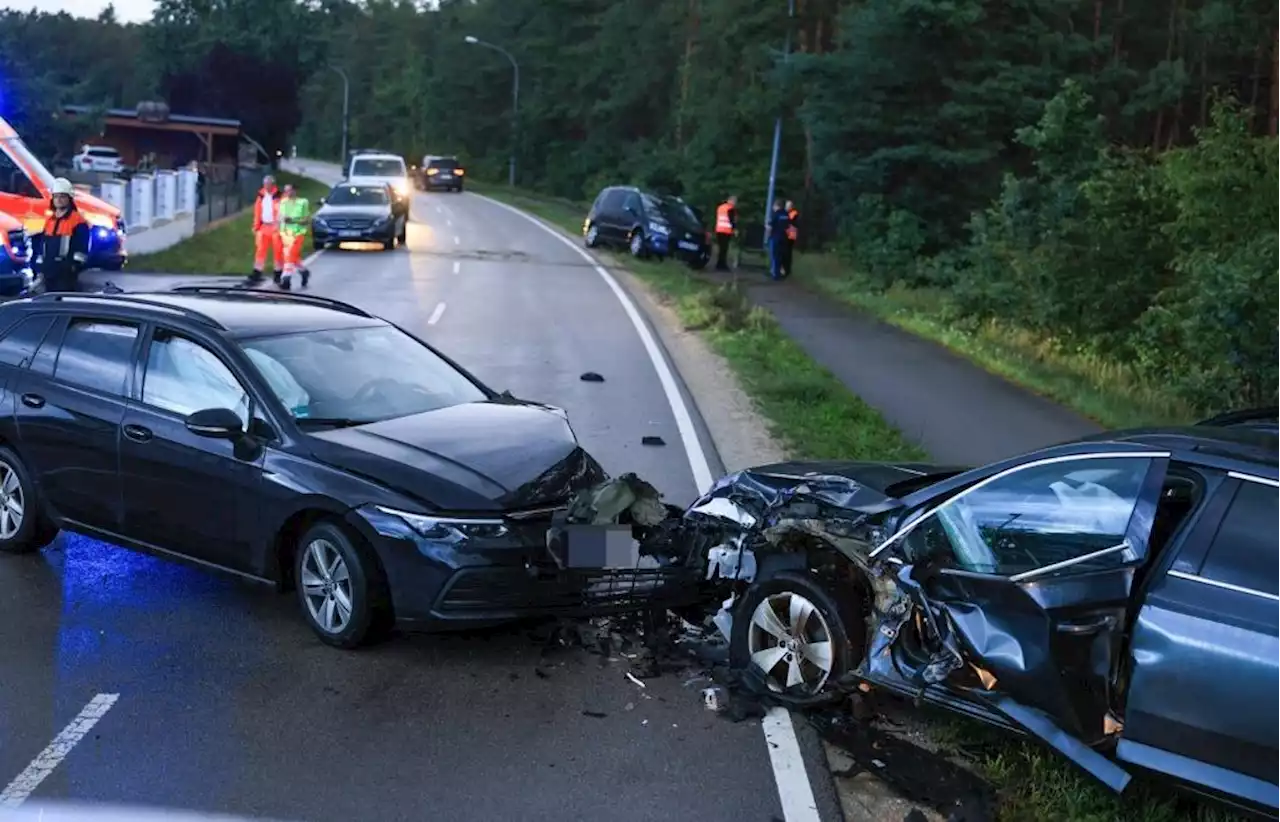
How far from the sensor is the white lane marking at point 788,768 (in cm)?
450

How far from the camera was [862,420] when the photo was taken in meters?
12.0

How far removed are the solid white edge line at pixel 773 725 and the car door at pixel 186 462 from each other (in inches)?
103

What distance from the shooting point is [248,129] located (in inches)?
2468

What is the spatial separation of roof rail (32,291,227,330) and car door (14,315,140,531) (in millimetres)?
159

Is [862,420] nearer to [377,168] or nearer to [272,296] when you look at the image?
[272,296]

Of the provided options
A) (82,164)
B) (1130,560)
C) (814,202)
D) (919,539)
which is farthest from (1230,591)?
(82,164)

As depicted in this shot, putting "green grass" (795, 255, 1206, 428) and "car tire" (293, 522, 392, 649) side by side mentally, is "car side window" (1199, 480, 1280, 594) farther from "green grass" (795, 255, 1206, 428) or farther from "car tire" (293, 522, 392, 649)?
"green grass" (795, 255, 1206, 428)

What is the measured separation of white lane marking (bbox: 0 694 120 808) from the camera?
173 inches

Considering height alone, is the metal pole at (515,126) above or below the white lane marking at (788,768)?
above

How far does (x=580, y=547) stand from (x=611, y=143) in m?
64.9

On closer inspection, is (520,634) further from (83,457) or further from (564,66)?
(564,66)

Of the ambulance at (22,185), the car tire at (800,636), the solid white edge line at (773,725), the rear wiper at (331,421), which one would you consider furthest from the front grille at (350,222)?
the car tire at (800,636)

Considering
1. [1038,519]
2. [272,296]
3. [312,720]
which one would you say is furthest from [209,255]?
[1038,519]

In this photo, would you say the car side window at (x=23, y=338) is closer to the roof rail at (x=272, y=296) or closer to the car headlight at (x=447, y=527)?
the roof rail at (x=272, y=296)
